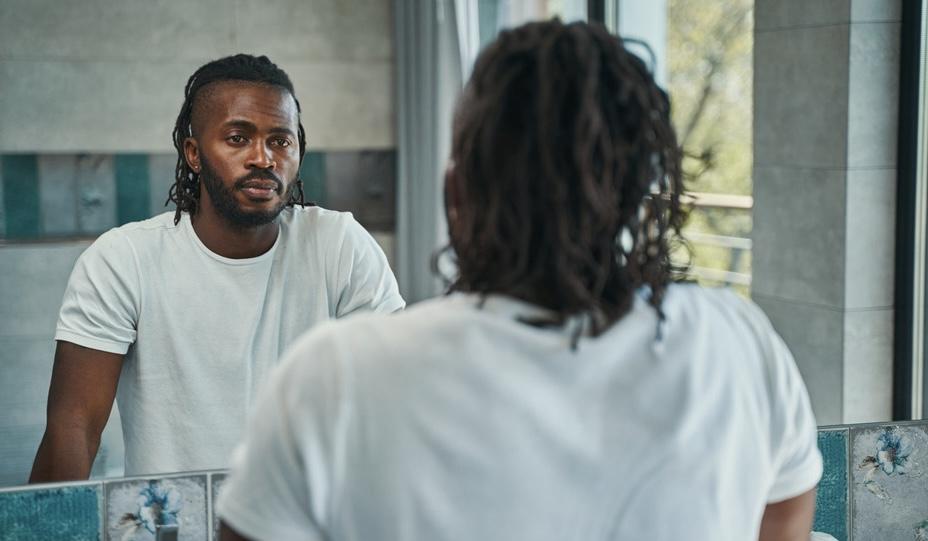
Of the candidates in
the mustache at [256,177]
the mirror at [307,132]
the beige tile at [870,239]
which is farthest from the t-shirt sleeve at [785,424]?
the beige tile at [870,239]

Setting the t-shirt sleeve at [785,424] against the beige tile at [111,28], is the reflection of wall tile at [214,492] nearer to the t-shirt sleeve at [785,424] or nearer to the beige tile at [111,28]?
the t-shirt sleeve at [785,424]

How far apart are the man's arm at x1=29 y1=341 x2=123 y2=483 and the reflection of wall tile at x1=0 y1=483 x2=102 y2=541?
15 mm

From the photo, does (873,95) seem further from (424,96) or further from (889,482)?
(424,96)

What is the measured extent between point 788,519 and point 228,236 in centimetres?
59

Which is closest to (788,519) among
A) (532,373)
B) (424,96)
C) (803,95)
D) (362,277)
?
(532,373)

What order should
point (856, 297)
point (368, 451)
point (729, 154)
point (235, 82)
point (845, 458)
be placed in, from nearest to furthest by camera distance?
point (368, 451)
point (235, 82)
point (845, 458)
point (856, 297)
point (729, 154)

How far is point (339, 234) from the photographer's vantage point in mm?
1121

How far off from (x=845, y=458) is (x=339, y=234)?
2.12 feet

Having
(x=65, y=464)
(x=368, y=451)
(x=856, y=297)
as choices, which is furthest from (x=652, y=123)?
(x=856, y=297)

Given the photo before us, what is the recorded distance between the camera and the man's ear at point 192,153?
1.02m

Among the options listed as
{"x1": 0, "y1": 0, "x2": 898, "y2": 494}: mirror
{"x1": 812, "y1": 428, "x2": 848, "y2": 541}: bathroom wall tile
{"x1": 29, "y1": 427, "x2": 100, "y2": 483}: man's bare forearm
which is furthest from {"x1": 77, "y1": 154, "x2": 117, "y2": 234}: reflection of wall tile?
{"x1": 812, "y1": 428, "x2": 848, "y2": 541}: bathroom wall tile

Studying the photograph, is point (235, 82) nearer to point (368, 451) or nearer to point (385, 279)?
point (385, 279)

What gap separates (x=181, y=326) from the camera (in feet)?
3.32

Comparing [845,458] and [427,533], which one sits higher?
[427,533]
